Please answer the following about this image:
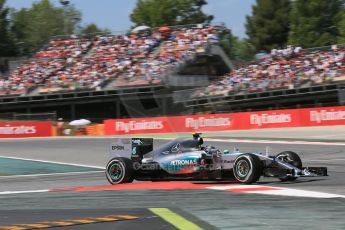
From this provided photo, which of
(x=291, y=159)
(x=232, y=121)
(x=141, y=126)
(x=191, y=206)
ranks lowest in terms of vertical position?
(x=191, y=206)

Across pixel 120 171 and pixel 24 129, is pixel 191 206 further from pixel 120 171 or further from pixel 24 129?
pixel 24 129

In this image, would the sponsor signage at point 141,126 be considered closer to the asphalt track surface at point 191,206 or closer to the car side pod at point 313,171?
the asphalt track surface at point 191,206

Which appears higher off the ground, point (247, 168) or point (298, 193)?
point (247, 168)

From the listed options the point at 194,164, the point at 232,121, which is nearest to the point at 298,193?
the point at 194,164

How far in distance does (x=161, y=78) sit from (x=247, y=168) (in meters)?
36.0

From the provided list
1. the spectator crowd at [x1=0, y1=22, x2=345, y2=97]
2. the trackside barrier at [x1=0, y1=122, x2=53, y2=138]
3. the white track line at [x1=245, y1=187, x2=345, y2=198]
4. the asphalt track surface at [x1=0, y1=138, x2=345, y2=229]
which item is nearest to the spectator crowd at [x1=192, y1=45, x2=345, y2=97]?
the spectator crowd at [x1=0, y1=22, x2=345, y2=97]

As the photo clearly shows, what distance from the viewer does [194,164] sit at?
12.4 metres

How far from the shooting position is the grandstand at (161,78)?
143 ft

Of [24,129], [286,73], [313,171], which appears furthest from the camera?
[286,73]

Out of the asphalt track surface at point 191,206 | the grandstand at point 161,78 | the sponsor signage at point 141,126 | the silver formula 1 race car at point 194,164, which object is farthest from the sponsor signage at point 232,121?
the silver formula 1 race car at point 194,164

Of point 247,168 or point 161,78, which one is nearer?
point 247,168

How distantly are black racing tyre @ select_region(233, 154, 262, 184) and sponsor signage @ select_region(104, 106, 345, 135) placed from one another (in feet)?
79.8

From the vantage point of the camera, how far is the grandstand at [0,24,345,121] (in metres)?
43.4

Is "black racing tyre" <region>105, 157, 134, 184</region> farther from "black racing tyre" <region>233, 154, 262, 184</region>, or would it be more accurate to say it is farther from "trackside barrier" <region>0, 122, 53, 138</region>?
"trackside barrier" <region>0, 122, 53, 138</region>
